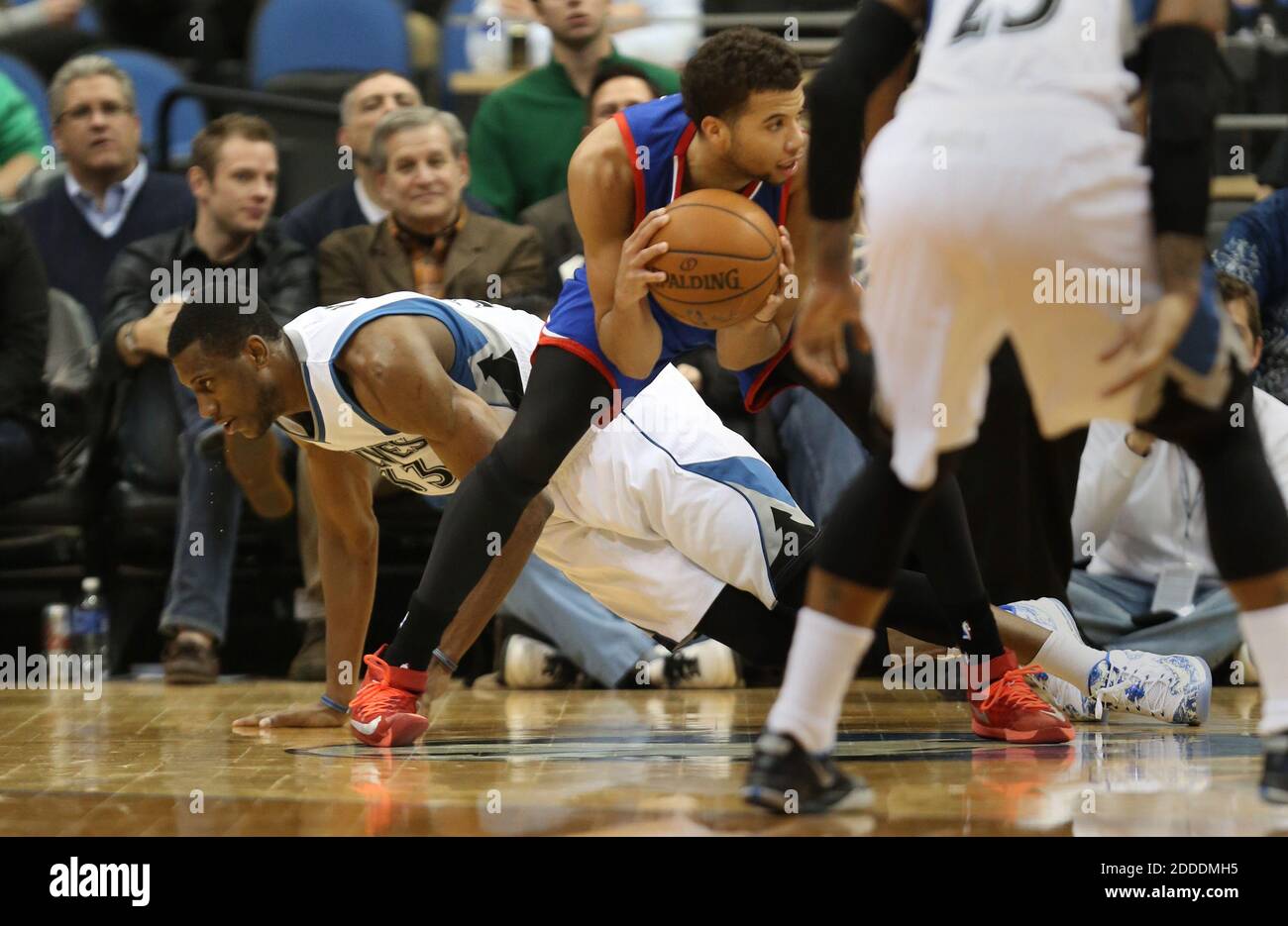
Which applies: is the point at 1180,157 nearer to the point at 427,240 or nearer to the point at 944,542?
the point at 944,542

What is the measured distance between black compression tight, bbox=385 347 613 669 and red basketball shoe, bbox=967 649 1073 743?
45.3 inches

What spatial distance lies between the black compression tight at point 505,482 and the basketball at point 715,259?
347 mm

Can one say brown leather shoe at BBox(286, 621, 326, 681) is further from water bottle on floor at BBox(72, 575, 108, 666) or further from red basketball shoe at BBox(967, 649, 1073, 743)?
red basketball shoe at BBox(967, 649, 1073, 743)

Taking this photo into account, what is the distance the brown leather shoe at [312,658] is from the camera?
5.86 metres

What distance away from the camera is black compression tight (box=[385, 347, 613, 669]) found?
12.8 ft

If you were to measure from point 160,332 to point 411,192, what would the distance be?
1011mm

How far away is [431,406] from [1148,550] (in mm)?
2641

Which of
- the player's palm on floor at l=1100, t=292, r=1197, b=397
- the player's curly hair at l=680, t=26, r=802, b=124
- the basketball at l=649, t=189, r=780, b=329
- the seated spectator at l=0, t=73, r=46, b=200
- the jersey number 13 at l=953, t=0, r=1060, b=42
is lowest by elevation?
the player's palm on floor at l=1100, t=292, r=1197, b=397

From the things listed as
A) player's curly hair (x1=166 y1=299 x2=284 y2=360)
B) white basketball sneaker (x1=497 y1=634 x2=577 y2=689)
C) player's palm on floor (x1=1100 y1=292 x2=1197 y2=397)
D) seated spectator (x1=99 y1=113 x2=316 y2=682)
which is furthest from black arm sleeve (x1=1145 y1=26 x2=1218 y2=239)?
seated spectator (x1=99 y1=113 x2=316 y2=682)

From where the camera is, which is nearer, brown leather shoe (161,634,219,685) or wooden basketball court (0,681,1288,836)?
wooden basketball court (0,681,1288,836)

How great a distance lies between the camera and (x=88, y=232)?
6.75m
